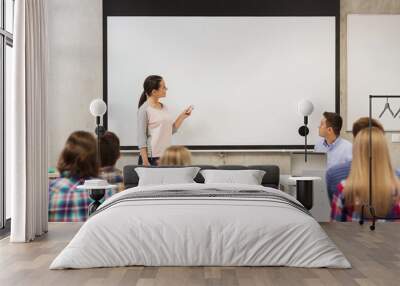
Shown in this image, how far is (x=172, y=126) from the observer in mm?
7566

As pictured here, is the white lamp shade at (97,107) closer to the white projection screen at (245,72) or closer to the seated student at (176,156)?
the white projection screen at (245,72)

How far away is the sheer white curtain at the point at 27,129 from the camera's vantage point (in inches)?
229

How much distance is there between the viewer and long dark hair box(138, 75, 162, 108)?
757 cm

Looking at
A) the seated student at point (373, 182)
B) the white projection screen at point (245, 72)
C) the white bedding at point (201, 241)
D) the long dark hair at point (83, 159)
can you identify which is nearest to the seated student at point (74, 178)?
the long dark hair at point (83, 159)

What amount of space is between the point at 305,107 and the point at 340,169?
3.05 ft

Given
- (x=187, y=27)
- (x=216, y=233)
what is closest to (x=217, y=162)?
(x=187, y=27)

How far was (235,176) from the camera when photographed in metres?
7.02

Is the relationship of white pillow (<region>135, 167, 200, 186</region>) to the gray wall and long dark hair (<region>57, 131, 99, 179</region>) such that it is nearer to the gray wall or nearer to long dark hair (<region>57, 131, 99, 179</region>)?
the gray wall

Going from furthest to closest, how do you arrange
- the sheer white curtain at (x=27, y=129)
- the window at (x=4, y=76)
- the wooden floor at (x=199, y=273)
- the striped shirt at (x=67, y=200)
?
1. the striped shirt at (x=67, y=200)
2. the window at (x=4, y=76)
3. the sheer white curtain at (x=27, y=129)
4. the wooden floor at (x=199, y=273)

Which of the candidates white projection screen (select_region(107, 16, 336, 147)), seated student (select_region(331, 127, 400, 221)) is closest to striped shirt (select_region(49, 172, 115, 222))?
white projection screen (select_region(107, 16, 336, 147))

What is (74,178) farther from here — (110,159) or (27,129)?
(27,129)

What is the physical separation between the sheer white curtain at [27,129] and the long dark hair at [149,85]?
5.30 feet

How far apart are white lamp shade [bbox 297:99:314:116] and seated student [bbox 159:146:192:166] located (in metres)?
1.51

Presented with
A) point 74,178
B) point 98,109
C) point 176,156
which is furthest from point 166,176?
point 74,178
